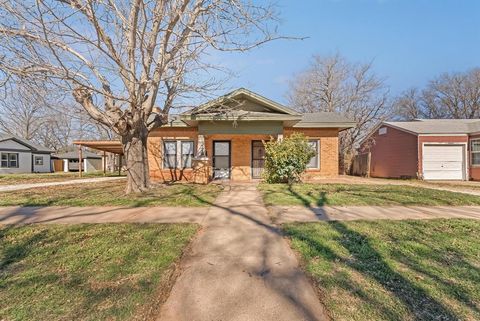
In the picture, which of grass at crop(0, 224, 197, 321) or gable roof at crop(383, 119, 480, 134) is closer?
grass at crop(0, 224, 197, 321)

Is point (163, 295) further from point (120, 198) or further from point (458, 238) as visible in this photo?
point (120, 198)

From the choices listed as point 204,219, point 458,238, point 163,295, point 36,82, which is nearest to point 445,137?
point 458,238

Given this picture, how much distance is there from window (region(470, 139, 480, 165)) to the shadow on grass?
1660 centimetres

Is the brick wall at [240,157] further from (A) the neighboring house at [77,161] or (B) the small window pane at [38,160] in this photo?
(A) the neighboring house at [77,161]

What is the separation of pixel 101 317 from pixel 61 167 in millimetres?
47644

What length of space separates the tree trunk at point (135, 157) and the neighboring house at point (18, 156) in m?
28.2

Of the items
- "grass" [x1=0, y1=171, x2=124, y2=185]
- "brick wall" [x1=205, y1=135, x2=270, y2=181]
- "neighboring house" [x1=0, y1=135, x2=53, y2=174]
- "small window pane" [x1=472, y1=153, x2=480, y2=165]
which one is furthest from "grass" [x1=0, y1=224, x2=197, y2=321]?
"neighboring house" [x1=0, y1=135, x2=53, y2=174]

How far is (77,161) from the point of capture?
4212 centimetres

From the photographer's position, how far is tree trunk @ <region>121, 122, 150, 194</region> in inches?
362

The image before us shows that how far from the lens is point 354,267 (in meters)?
3.46

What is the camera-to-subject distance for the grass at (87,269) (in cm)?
256

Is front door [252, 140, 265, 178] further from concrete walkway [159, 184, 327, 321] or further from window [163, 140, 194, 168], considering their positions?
concrete walkway [159, 184, 327, 321]

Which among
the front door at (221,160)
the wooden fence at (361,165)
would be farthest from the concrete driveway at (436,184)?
the wooden fence at (361,165)

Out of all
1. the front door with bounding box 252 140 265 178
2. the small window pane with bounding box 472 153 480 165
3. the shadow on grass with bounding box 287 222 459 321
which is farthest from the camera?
the small window pane with bounding box 472 153 480 165
